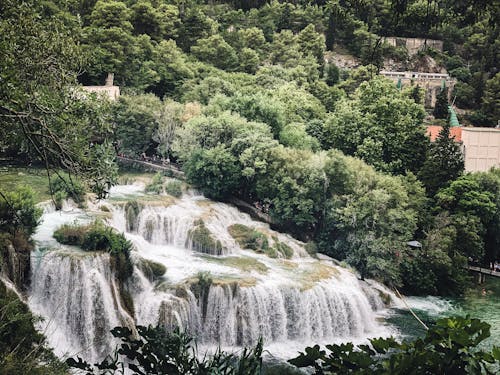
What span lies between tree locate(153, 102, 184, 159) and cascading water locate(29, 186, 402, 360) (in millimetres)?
5938

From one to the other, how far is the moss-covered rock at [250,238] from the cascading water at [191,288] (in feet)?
1.04

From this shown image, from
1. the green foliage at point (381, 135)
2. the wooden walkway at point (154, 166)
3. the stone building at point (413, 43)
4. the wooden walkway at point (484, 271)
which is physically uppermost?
the stone building at point (413, 43)

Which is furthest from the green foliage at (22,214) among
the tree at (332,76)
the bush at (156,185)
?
the tree at (332,76)

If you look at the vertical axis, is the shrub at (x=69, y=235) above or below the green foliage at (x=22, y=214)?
below

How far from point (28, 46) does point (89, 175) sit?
7.59 ft

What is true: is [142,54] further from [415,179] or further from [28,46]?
[28,46]

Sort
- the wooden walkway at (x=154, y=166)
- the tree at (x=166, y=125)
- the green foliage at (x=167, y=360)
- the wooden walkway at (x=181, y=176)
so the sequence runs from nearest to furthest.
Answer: the green foliage at (x=167, y=360) < the wooden walkway at (x=181, y=176) < the wooden walkway at (x=154, y=166) < the tree at (x=166, y=125)

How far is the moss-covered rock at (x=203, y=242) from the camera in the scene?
2388 cm

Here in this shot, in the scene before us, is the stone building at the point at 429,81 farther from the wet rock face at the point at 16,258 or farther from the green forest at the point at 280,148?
the wet rock face at the point at 16,258

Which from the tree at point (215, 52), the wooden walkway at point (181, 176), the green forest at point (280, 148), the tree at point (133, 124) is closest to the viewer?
the green forest at point (280, 148)

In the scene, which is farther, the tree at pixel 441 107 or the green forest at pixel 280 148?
the tree at pixel 441 107

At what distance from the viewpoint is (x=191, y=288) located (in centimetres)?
1945

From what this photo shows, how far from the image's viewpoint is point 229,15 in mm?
59062

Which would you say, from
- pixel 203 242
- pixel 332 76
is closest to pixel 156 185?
pixel 203 242
